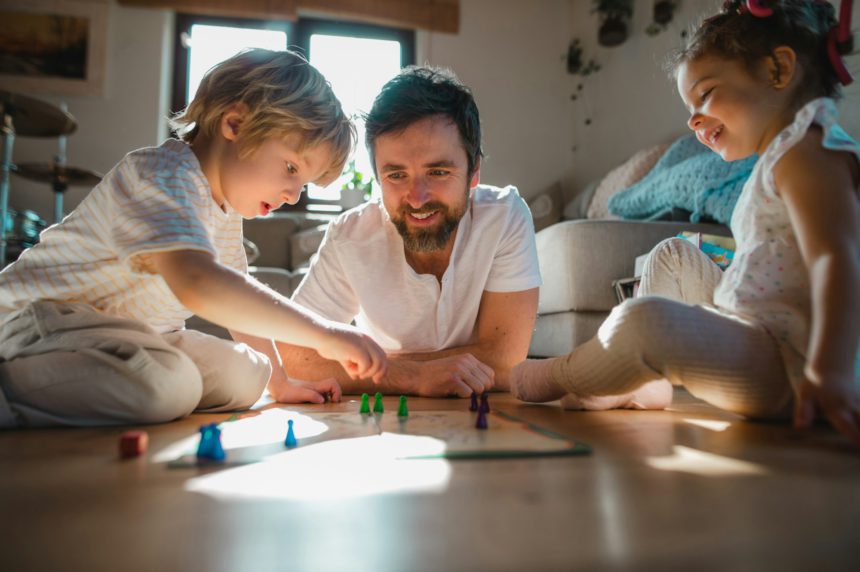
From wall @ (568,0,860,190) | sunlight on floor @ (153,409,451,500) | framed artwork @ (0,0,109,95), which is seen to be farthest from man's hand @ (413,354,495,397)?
framed artwork @ (0,0,109,95)

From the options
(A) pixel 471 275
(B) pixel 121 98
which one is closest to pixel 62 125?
(B) pixel 121 98

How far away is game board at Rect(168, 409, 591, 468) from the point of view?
64 centimetres

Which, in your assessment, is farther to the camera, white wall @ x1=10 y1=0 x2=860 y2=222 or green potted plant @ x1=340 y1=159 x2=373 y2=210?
green potted plant @ x1=340 y1=159 x2=373 y2=210

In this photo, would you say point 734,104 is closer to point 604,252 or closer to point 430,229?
point 430,229

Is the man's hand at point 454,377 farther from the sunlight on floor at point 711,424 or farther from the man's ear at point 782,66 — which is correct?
the man's ear at point 782,66

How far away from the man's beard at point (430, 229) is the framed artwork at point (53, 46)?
3.64 m

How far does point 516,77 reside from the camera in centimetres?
459

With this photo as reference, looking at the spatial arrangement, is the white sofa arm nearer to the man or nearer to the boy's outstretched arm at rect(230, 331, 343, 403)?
the man

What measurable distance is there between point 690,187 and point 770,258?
1376mm

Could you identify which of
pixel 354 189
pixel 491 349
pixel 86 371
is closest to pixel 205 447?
pixel 86 371

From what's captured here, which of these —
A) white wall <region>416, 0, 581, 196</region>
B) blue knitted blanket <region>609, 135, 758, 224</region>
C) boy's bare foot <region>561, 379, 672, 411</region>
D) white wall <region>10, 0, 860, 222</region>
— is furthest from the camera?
white wall <region>416, 0, 581, 196</region>

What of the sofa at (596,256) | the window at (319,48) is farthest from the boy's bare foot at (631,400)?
the window at (319,48)

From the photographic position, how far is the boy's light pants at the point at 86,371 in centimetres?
85

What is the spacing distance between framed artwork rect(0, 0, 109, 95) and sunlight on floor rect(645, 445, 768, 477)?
4.48m
